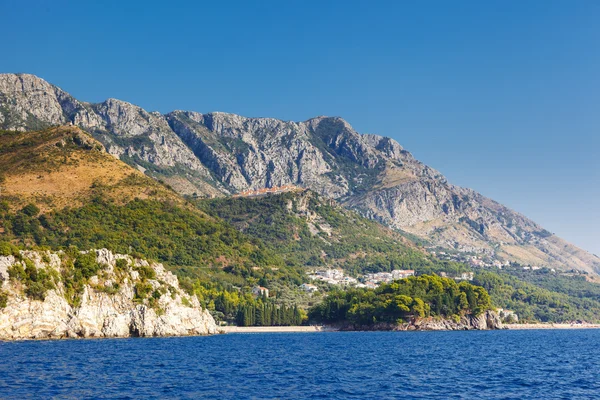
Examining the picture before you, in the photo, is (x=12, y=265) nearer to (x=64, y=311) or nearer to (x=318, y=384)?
(x=64, y=311)

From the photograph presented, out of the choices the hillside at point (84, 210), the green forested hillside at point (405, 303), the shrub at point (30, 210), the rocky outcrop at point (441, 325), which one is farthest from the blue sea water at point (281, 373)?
the shrub at point (30, 210)

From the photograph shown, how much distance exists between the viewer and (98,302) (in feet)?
346

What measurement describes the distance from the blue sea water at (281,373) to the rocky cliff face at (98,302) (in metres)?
5.07

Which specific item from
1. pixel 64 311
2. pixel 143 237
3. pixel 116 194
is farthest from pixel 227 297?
pixel 64 311

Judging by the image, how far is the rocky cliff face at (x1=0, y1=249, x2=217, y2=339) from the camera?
9106 centimetres

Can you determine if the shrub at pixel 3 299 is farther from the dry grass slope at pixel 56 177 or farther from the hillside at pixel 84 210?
the dry grass slope at pixel 56 177

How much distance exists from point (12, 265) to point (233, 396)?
2257 inches

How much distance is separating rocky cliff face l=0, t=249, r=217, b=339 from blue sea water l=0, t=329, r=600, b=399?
5071mm

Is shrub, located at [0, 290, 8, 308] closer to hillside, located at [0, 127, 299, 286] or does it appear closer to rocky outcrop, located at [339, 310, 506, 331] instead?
hillside, located at [0, 127, 299, 286]

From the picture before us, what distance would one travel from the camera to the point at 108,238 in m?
163

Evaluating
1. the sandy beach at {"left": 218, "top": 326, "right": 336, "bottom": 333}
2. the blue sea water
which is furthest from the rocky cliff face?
the sandy beach at {"left": 218, "top": 326, "right": 336, "bottom": 333}

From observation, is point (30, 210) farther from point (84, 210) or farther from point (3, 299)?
point (3, 299)

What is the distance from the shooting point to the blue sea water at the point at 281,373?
50.2m

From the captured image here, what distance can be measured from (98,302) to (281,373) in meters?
51.8
